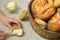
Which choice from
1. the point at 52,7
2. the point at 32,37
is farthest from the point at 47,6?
the point at 32,37

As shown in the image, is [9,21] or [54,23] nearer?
[54,23]

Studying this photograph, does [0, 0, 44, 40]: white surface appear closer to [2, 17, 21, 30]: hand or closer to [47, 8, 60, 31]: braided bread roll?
[2, 17, 21, 30]: hand

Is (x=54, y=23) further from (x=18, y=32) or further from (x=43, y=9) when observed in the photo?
(x=18, y=32)

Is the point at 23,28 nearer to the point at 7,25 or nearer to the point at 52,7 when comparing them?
the point at 7,25

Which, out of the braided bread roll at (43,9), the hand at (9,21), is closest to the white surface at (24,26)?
the hand at (9,21)

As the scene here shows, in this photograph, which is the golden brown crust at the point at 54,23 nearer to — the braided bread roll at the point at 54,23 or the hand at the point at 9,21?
the braided bread roll at the point at 54,23

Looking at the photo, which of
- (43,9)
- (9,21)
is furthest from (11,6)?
(43,9)

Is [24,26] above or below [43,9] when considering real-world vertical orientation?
below

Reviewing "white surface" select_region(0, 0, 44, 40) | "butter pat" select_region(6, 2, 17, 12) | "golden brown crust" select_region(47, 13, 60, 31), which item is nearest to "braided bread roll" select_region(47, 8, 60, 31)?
"golden brown crust" select_region(47, 13, 60, 31)
